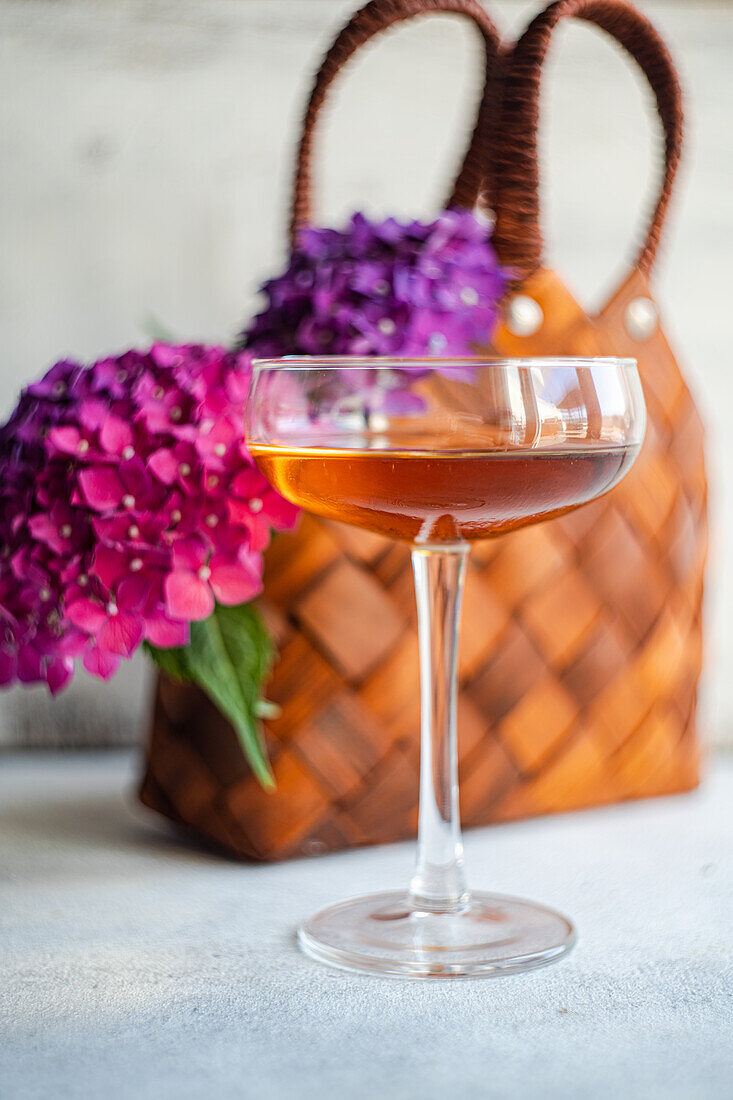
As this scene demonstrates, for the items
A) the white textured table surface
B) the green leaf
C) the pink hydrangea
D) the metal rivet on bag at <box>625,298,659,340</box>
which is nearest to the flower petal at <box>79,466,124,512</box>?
the pink hydrangea

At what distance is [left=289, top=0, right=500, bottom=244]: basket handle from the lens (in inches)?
32.7

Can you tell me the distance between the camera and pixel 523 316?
2.72 feet

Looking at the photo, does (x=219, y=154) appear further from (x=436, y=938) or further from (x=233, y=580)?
(x=436, y=938)

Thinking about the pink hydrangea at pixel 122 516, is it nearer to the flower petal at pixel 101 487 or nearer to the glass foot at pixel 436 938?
the flower petal at pixel 101 487

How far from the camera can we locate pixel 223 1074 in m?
0.53

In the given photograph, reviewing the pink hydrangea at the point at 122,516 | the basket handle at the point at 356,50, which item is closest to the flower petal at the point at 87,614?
the pink hydrangea at the point at 122,516

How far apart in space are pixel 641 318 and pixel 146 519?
16.6 inches

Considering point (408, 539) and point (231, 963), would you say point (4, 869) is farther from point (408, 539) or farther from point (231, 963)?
point (408, 539)

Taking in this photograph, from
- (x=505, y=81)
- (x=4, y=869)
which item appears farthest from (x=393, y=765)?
(x=505, y=81)

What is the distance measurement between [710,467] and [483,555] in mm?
407

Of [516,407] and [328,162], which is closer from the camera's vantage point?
[516,407]

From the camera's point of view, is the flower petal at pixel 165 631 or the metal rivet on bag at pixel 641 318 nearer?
the flower petal at pixel 165 631

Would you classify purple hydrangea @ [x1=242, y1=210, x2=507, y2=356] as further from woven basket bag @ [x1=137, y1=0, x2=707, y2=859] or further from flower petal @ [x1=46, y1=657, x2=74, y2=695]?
flower petal @ [x1=46, y1=657, x2=74, y2=695]

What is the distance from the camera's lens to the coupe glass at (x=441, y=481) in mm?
601
